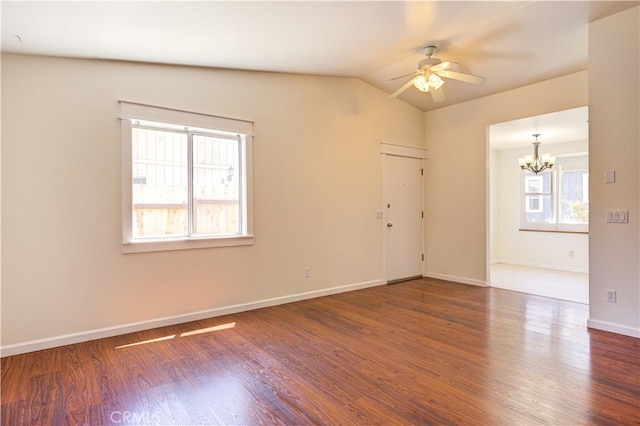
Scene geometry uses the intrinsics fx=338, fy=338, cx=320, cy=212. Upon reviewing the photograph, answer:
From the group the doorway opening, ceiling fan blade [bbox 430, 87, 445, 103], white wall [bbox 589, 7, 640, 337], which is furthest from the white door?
white wall [bbox 589, 7, 640, 337]

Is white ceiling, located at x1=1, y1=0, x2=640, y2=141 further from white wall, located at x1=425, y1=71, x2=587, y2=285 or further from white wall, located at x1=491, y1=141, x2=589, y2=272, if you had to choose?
white wall, located at x1=491, y1=141, x2=589, y2=272

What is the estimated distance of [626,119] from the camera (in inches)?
122

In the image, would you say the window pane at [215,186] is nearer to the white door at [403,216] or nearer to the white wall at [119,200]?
the white wall at [119,200]

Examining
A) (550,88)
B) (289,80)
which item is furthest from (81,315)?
(550,88)

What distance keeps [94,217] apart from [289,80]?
2684mm

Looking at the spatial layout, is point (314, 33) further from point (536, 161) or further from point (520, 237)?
point (520, 237)

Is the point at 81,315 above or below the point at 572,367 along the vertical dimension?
above

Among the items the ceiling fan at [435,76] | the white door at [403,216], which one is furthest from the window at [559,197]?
the ceiling fan at [435,76]

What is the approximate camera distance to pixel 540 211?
6805mm

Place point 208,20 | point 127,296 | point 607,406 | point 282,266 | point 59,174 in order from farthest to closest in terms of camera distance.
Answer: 1. point 282,266
2. point 127,296
3. point 59,174
4. point 208,20
5. point 607,406

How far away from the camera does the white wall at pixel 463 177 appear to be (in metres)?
4.75

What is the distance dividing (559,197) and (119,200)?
7.38 m

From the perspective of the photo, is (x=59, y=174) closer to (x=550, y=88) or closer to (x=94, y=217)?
(x=94, y=217)

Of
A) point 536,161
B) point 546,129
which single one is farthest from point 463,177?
point 536,161
